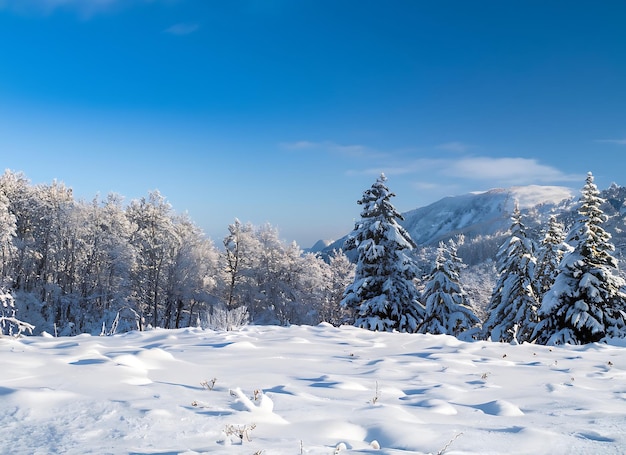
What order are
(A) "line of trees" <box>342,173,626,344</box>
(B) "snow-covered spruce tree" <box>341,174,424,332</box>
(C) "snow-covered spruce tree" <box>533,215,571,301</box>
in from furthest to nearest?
(C) "snow-covered spruce tree" <box>533,215,571,301</box>, (B) "snow-covered spruce tree" <box>341,174,424,332</box>, (A) "line of trees" <box>342,173,626,344</box>

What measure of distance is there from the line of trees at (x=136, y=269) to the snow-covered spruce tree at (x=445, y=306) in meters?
17.8

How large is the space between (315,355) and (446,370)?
1839mm

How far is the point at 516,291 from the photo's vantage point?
19.7 m

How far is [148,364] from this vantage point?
171 inches

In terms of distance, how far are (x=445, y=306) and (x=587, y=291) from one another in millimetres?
6884

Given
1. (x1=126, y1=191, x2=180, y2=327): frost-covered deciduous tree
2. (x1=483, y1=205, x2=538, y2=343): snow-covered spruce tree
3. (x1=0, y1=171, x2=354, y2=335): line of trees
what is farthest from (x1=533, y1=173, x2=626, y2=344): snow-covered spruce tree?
(x1=126, y1=191, x2=180, y2=327): frost-covered deciduous tree

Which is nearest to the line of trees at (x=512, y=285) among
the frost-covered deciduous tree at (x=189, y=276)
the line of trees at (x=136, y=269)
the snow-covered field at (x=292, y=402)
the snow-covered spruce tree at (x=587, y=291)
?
the snow-covered spruce tree at (x=587, y=291)

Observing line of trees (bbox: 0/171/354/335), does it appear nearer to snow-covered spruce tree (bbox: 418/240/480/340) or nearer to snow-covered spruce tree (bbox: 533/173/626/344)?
snow-covered spruce tree (bbox: 418/240/480/340)

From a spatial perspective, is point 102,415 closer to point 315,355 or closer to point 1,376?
point 1,376

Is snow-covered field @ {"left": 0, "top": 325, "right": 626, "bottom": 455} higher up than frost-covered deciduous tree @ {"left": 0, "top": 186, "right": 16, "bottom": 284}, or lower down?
lower down

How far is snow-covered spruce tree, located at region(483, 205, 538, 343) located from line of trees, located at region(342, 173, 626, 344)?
0.15ft

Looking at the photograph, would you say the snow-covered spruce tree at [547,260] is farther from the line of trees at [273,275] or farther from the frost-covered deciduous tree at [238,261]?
the frost-covered deciduous tree at [238,261]

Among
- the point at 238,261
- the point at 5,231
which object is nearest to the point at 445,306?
the point at 238,261

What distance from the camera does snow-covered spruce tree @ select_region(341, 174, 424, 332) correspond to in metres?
17.4
